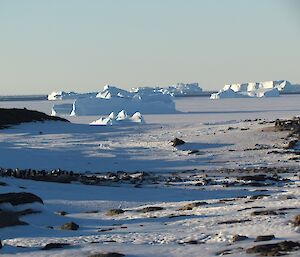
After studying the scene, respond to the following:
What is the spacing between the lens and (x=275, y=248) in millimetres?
8742

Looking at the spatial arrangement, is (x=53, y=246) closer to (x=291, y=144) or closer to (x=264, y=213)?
(x=264, y=213)

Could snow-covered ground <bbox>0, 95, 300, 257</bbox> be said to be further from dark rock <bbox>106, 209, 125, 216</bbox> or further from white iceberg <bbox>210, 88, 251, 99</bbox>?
white iceberg <bbox>210, 88, 251, 99</bbox>

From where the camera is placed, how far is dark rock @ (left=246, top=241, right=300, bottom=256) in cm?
851

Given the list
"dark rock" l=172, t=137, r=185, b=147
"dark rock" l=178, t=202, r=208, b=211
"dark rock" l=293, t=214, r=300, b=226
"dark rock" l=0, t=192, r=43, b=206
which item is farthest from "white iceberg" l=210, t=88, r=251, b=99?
"dark rock" l=293, t=214, r=300, b=226

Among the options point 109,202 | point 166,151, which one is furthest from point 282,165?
point 109,202

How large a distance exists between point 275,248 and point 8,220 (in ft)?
18.0

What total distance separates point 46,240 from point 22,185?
7.29 metres

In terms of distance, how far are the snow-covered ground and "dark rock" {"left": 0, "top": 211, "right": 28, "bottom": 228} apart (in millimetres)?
157

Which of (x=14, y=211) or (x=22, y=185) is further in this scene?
(x=22, y=185)

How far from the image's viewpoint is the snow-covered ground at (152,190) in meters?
10.3

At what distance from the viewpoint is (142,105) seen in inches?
2426

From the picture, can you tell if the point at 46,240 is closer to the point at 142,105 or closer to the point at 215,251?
the point at 215,251

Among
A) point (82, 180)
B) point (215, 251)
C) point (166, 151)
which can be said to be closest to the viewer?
point (215, 251)

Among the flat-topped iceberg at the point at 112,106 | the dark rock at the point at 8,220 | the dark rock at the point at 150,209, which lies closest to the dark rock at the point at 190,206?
the dark rock at the point at 150,209
